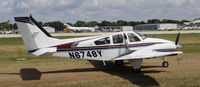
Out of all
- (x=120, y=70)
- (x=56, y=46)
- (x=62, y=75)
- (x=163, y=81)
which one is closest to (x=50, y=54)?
(x=56, y=46)

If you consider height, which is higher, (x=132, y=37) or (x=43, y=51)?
(x=132, y=37)

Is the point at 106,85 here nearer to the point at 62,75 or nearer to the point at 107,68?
the point at 62,75

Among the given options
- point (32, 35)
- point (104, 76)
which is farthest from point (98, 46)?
point (32, 35)

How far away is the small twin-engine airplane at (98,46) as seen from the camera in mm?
11844

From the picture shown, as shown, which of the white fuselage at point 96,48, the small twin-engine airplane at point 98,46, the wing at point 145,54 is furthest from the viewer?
the white fuselage at point 96,48

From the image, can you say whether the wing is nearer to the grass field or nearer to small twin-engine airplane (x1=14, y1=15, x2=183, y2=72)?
small twin-engine airplane (x1=14, y1=15, x2=183, y2=72)

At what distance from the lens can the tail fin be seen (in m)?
11.5

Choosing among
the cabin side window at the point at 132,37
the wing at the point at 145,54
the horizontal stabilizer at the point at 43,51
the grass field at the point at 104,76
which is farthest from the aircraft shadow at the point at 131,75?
the horizontal stabilizer at the point at 43,51

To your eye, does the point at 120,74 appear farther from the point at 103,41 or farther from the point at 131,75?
the point at 103,41

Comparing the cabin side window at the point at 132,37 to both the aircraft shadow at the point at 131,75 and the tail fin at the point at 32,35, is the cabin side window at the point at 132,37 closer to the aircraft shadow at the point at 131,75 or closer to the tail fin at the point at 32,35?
the aircraft shadow at the point at 131,75

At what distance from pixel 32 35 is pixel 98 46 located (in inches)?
145

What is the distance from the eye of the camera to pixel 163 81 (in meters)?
10.4

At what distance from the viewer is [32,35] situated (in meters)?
11.8

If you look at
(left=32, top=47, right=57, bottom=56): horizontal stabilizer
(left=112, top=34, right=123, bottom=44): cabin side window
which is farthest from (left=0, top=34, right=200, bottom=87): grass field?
(left=112, top=34, right=123, bottom=44): cabin side window
